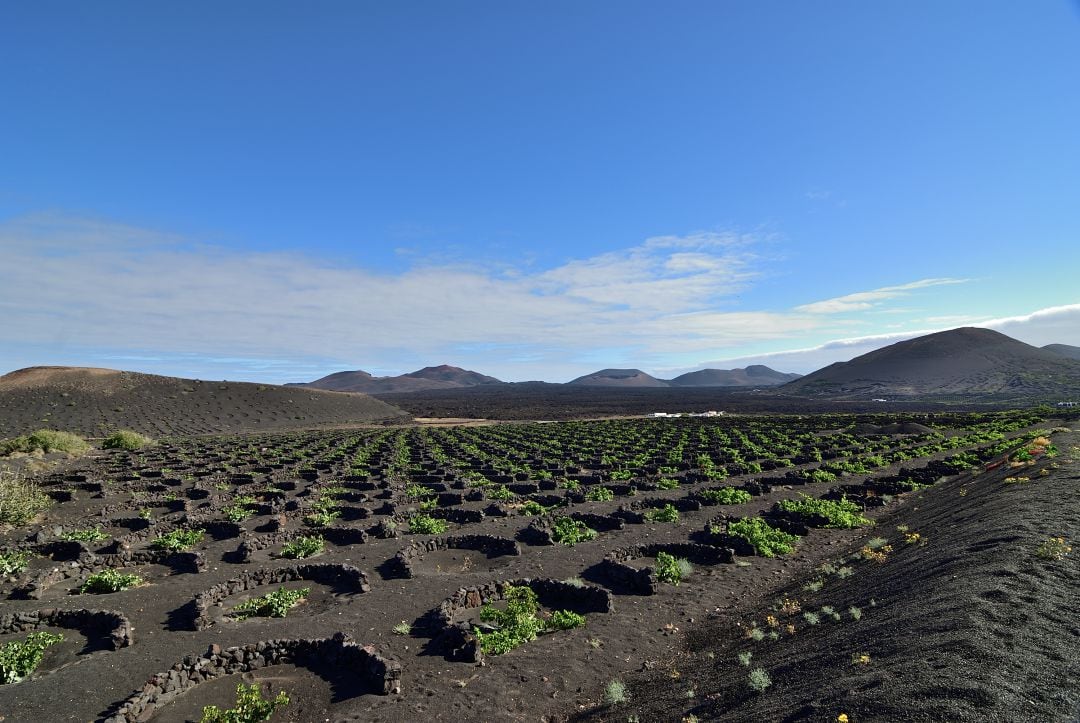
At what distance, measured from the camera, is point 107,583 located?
1562cm

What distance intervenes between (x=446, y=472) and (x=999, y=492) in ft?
98.9

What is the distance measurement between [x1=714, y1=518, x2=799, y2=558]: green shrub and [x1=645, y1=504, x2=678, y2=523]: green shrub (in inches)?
112

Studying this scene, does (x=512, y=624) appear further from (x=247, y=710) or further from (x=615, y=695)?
(x=247, y=710)

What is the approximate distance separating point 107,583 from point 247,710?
33.9 feet

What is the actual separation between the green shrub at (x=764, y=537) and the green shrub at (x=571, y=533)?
5.83 meters

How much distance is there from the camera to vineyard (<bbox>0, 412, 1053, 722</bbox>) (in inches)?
410

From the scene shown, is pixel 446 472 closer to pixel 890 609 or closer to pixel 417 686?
pixel 417 686

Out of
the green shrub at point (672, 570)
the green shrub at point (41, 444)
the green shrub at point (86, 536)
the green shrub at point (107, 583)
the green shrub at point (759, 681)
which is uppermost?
Result: the green shrub at point (41, 444)

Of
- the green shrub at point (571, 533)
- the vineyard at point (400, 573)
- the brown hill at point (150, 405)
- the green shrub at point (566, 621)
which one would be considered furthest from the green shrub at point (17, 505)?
the brown hill at point (150, 405)

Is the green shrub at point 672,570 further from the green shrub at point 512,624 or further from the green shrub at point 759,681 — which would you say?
the green shrub at point 759,681

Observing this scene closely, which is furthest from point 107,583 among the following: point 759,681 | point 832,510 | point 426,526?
point 832,510

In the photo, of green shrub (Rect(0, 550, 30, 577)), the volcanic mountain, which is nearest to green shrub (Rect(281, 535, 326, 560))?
green shrub (Rect(0, 550, 30, 577))

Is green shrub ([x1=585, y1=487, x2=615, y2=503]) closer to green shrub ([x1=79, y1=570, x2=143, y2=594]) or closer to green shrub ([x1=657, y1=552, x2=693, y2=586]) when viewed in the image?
green shrub ([x1=657, y1=552, x2=693, y2=586])

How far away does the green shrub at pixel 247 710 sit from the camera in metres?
8.98
